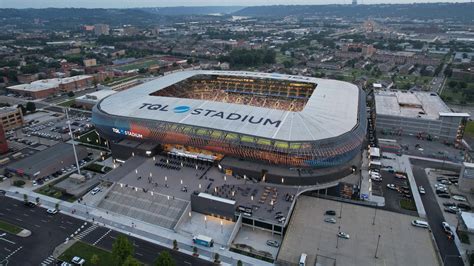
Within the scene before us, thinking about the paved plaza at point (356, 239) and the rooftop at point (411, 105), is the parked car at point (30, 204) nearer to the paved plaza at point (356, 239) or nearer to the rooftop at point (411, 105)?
the paved plaza at point (356, 239)

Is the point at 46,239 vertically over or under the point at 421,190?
under

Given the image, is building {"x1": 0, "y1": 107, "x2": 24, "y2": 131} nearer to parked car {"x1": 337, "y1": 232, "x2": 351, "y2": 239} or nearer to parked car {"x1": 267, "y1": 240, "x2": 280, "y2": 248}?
parked car {"x1": 267, "y1": 240, "x2": 280, "y2": 248}

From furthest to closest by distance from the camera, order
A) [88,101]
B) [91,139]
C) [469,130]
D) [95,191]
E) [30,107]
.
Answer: [88,101]
[30,107]
[469,130]
[91,139]
[95,191]

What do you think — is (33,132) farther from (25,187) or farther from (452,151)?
(452,151)

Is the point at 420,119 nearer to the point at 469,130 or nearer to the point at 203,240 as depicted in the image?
the point at 469,130

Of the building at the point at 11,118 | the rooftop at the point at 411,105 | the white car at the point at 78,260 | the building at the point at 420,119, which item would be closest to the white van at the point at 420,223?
the building at the point at 420,119

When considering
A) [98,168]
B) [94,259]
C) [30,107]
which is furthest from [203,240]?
[30,107]
